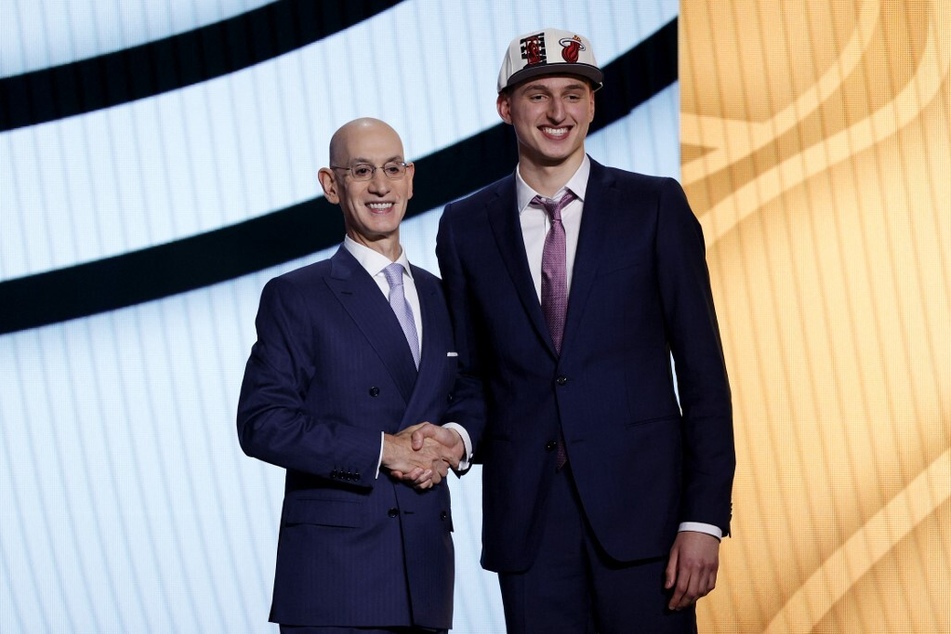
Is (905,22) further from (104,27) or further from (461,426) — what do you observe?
(104,27)

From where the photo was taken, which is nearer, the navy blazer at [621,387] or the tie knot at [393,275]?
the navy blazer at [621,387]

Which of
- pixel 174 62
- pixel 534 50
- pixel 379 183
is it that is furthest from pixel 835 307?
pixel 174 62

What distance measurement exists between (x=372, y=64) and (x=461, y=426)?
178 cm

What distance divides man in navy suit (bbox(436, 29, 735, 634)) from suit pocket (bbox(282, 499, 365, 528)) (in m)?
0.22

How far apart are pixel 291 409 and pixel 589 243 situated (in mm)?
543

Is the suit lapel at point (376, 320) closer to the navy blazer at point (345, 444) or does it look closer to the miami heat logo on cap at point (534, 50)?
the navy blazer at point (345, 444)

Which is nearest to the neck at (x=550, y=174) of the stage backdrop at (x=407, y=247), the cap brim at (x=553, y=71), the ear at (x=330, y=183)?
the cap brim at (x=553, y=71)

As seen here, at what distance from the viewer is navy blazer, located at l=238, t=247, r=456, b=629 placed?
1.67m

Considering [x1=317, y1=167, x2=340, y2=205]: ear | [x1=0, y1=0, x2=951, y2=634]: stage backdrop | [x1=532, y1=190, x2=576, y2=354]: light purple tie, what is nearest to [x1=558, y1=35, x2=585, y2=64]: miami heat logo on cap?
[x1=532, y1=190, x2=576, y2=354]: light purple tie

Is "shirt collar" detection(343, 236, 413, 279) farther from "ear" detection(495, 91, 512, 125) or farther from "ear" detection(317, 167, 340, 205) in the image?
"ear" detection(495, 91, 512, 125)

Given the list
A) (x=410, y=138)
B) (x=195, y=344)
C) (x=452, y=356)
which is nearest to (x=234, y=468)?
(x=195, y=344)

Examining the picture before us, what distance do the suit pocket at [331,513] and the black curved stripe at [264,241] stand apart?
1.60 metres

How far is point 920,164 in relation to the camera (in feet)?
9.29

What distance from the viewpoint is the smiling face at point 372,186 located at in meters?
1.79
